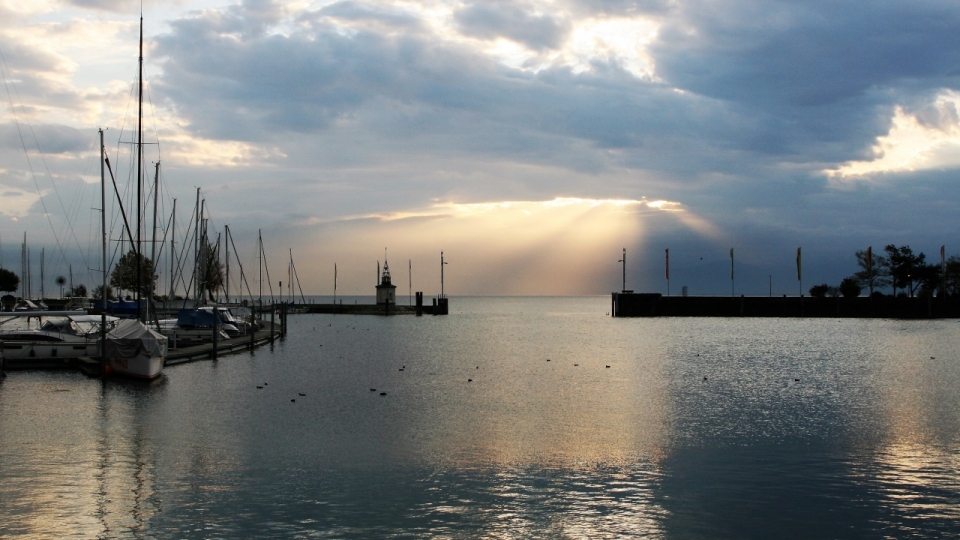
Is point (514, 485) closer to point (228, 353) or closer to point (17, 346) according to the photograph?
point (17, 346)

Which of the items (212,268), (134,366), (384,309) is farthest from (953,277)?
(134,366)

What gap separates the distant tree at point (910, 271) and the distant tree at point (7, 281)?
13120 cm

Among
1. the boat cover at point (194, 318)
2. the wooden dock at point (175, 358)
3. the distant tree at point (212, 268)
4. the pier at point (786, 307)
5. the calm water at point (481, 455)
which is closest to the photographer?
the calm water at point (481, 455)

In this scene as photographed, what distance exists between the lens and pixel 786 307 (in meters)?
121

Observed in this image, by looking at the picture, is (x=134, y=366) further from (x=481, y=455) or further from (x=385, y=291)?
(x=385, y=291)

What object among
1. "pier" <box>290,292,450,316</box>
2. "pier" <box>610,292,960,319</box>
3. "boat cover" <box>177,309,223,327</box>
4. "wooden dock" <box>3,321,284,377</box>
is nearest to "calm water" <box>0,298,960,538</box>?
"wooden dock" <box>3,321,284,377</box>

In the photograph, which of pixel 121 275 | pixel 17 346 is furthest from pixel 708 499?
pixel 121 275

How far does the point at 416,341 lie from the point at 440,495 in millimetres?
53815

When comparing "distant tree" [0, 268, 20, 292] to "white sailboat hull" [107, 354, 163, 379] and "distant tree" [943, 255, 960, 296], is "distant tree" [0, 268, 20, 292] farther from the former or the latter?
"distant tree" [943, 255, 960, 296]

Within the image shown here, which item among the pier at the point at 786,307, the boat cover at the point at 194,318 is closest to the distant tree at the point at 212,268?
the boat cover at the point at 194,318

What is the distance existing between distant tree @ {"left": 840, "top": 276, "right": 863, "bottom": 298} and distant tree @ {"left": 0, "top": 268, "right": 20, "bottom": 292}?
123 m

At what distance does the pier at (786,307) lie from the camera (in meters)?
112

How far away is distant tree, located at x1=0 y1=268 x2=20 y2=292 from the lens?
114m

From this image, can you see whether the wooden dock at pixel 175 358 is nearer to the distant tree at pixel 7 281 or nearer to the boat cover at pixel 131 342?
the boat cover at pixel 131 342
